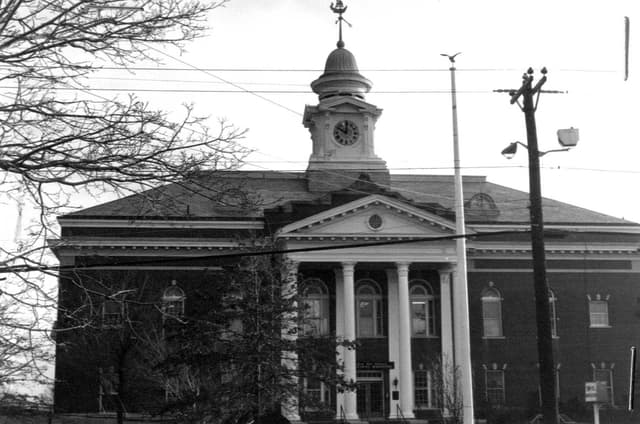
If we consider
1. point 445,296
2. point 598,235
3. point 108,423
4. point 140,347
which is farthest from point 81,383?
point 598,235

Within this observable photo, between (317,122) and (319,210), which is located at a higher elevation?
(317,122)

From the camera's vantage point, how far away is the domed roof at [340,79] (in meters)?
52.5

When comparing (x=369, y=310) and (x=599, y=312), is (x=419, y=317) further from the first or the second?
(x=599, y=312)

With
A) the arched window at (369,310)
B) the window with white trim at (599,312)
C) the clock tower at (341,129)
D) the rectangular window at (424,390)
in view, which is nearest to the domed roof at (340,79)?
the clock tower at (341,129)

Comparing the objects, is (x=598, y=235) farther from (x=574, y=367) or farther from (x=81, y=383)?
(x=81, y=383)

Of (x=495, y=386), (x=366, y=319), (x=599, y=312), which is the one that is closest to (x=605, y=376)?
(x=599, y=312)

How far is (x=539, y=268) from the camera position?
61.8ft

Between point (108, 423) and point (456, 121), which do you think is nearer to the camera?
point (456, 121)

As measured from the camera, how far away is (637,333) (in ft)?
160

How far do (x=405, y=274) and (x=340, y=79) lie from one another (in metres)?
13.3

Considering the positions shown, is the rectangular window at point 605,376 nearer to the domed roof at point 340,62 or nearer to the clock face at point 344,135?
the clock face at point 344,135

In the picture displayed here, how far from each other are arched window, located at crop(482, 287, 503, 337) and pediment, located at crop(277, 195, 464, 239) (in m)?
5.32

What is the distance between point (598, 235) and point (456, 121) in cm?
2349

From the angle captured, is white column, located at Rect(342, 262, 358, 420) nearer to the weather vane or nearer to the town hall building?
the town hall building
